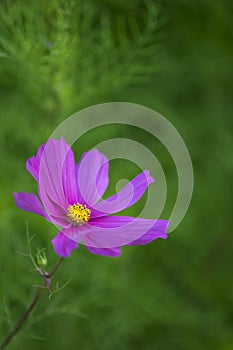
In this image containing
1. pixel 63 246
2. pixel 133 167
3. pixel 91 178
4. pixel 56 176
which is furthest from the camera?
pixel 133 167

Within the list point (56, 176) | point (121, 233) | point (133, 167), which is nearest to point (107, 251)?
point (121, 233)

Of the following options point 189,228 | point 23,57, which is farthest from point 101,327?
point 23,57

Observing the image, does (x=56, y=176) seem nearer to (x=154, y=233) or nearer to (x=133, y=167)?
(x=154, y=233)

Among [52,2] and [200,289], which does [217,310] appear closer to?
[200,289]

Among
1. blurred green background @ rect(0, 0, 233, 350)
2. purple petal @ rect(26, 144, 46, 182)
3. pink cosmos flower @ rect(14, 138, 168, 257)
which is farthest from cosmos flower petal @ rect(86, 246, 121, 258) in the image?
blurred green background @ rect(0, 0, 233, 350)

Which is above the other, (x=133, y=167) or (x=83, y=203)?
(x=133, y=167)

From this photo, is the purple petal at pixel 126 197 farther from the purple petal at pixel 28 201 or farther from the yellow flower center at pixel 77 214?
the purple petal at pixel 28 201

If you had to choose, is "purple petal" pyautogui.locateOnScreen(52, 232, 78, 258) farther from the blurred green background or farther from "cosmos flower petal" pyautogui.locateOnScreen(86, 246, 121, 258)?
the blurred green background

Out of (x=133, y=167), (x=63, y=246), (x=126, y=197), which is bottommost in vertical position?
(x=63, y=246)
